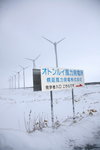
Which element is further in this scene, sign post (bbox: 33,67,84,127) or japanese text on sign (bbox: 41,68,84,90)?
japanese text on sign (bbox: 41,68,84,90)

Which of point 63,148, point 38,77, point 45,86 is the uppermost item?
point 38,77

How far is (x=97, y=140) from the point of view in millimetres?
3945

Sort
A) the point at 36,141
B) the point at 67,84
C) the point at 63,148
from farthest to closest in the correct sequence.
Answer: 1. the point at 67,84
2. the point at 36,141
3. the point at 63,148

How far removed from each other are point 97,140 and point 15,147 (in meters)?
3.00

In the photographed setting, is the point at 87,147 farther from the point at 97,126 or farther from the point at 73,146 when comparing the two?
the point at 97,126

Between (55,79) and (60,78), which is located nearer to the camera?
(55,79)

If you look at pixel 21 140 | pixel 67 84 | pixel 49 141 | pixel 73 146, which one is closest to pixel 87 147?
pixel 73 146

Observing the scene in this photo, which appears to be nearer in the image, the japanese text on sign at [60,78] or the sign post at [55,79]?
the sign post at [55,79]

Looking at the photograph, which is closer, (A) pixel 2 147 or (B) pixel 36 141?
(A) pixel 2 147

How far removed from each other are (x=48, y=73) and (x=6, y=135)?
10.4 ft

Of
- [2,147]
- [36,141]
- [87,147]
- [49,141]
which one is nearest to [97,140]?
[87,147]

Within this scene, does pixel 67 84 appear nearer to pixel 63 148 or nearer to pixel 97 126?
pixel 97 126

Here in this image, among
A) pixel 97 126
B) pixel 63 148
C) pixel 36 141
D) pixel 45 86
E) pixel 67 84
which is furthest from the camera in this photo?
pixel 67 84

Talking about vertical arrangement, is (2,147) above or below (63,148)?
above
